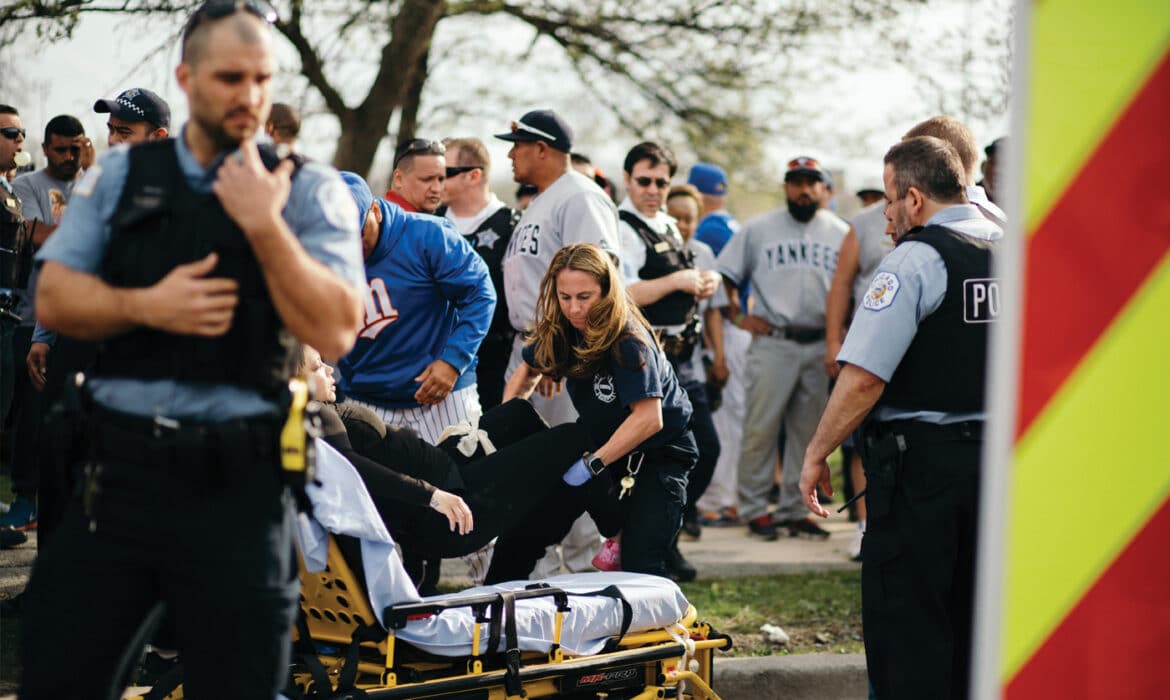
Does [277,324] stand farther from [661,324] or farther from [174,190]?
[661,324]

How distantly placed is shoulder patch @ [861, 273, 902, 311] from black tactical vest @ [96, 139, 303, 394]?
1912mm

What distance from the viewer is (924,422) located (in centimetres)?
373

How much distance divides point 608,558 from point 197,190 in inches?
138

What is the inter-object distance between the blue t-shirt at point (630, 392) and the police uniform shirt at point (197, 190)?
2268mm

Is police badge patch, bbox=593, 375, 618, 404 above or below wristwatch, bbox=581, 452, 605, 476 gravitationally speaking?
above

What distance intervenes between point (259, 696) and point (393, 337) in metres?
2.86

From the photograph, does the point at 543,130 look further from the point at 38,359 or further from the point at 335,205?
the point at 335,205

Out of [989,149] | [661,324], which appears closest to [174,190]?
[661,324]

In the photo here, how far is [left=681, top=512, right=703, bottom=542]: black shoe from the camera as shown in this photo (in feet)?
24.9

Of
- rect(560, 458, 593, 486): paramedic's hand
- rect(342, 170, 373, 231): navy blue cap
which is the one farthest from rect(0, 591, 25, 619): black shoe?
rect(560, 458, 593, 486): paramedic's hand

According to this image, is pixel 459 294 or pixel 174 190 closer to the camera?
pixel 174 190

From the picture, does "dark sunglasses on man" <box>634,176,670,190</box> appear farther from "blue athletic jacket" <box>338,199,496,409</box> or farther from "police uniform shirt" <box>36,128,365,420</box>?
"police uniform shirt" <box>36,128,365,420</box>

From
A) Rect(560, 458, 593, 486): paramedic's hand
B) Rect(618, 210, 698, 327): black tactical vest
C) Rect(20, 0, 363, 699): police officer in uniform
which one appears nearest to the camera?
Rect(20, 0, 363, 699): police officer in uniform

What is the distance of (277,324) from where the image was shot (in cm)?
246
